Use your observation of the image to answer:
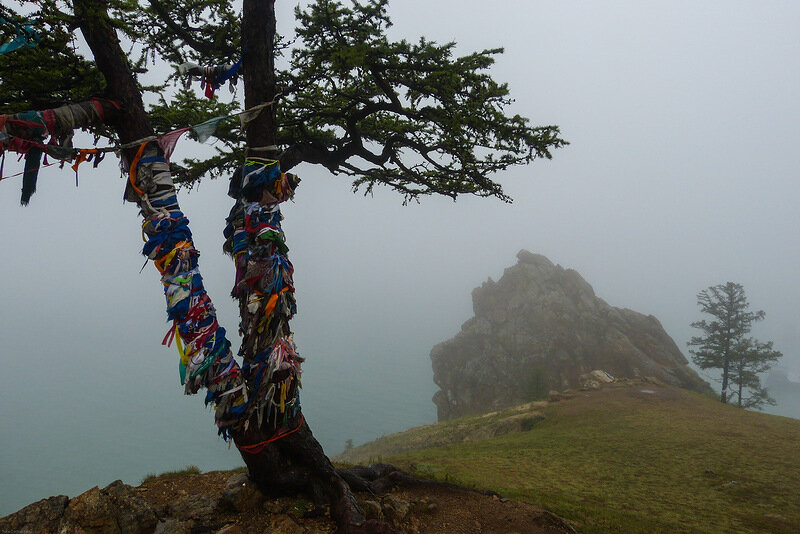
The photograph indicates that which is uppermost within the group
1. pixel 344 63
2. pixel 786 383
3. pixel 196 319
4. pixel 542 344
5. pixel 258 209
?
pixel 344 63

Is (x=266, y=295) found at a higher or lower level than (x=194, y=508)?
higher

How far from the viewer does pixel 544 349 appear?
118 feet

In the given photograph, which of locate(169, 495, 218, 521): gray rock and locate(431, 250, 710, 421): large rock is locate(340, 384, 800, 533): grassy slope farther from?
locate(431, 250, 710, 421): large rock

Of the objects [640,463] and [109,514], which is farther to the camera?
[640,463]

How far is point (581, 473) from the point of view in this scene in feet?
37.3

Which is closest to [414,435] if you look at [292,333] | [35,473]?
[292,333]

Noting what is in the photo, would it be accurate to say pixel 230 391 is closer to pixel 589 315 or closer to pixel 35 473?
pixel 589 315

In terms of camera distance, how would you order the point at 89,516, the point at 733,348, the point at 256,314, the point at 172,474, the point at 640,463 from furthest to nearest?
the point at 733,348
the point at 640,463
the point at 172,474
the point at 256,314
the point at 89,516

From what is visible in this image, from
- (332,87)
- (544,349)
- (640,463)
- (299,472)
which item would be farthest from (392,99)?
(544,349)

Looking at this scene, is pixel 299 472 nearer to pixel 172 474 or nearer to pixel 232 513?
pixel 232 513

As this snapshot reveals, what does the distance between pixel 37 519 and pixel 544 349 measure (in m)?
37.2

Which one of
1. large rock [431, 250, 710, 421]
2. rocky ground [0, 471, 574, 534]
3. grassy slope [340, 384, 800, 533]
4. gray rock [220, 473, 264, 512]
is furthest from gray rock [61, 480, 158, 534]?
large rock [431, 250, 710, 421]

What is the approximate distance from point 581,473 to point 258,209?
1231cm

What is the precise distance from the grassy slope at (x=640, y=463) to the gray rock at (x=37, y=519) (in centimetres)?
574
